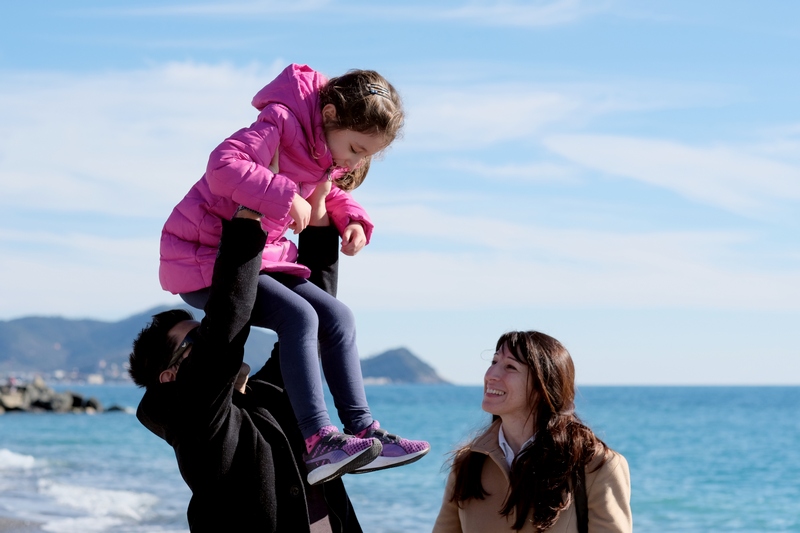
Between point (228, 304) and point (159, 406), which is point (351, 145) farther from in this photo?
point (159, 406)

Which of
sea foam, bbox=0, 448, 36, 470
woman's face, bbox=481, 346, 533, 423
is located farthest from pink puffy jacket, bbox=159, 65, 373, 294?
sea foam, bbox=0, 448, 36, 470

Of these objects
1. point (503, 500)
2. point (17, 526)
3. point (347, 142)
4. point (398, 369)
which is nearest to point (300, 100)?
point (347, 142)

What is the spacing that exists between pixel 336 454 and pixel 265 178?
2.45 ft

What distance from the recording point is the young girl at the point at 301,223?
270 centimetres

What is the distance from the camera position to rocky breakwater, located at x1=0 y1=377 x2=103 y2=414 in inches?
1786

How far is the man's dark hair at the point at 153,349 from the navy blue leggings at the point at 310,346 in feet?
0.26

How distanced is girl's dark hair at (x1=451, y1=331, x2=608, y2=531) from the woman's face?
0.02 metres

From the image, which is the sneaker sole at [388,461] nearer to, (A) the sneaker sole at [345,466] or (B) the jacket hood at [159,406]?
(A) the sneaker sole at [345,466]

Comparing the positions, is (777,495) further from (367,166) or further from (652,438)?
(367,166)

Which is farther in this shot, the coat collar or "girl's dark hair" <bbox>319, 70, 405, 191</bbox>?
the coat collar

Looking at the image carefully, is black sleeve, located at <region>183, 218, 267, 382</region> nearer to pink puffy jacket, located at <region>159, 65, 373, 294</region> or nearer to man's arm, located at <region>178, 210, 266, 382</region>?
man's arm, located at <region>178, 210, 266, 382</region>

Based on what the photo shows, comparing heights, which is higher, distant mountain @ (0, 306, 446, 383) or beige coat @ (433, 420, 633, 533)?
Result: beige coat @ (433, 420, 633, 533)

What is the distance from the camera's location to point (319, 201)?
3.10 m

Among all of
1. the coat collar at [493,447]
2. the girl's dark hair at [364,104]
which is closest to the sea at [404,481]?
the coat collar at [493,447]
